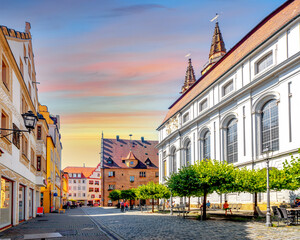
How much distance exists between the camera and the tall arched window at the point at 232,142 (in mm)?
39438

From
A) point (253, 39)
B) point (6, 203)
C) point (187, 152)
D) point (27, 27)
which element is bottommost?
point (6, 203)

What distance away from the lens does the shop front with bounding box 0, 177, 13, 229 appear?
1838 cm

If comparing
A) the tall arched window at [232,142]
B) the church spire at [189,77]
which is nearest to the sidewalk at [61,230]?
→ the tall arched window at [232,142]

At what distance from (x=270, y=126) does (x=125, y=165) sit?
6352 centimetres

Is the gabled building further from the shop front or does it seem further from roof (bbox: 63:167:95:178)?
the shop front

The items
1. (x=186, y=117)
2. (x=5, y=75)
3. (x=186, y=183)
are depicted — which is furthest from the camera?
(x=186, y=117)

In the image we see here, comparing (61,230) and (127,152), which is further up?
(127,152)

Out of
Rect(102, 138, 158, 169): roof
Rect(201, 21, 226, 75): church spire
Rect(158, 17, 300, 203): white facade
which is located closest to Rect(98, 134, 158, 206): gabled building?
Rect(102, 138, 158, 169): roof

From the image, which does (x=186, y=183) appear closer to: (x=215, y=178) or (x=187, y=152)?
(x=215, y=178)

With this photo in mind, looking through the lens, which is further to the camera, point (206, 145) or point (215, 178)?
point (206, 145)

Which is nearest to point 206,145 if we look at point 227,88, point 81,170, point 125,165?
point 227,88

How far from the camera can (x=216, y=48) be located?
233 feet

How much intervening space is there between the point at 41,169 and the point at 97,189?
93876 millimetres

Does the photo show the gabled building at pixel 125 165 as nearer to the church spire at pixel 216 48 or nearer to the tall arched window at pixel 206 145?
the church spire at pixel 216 48
